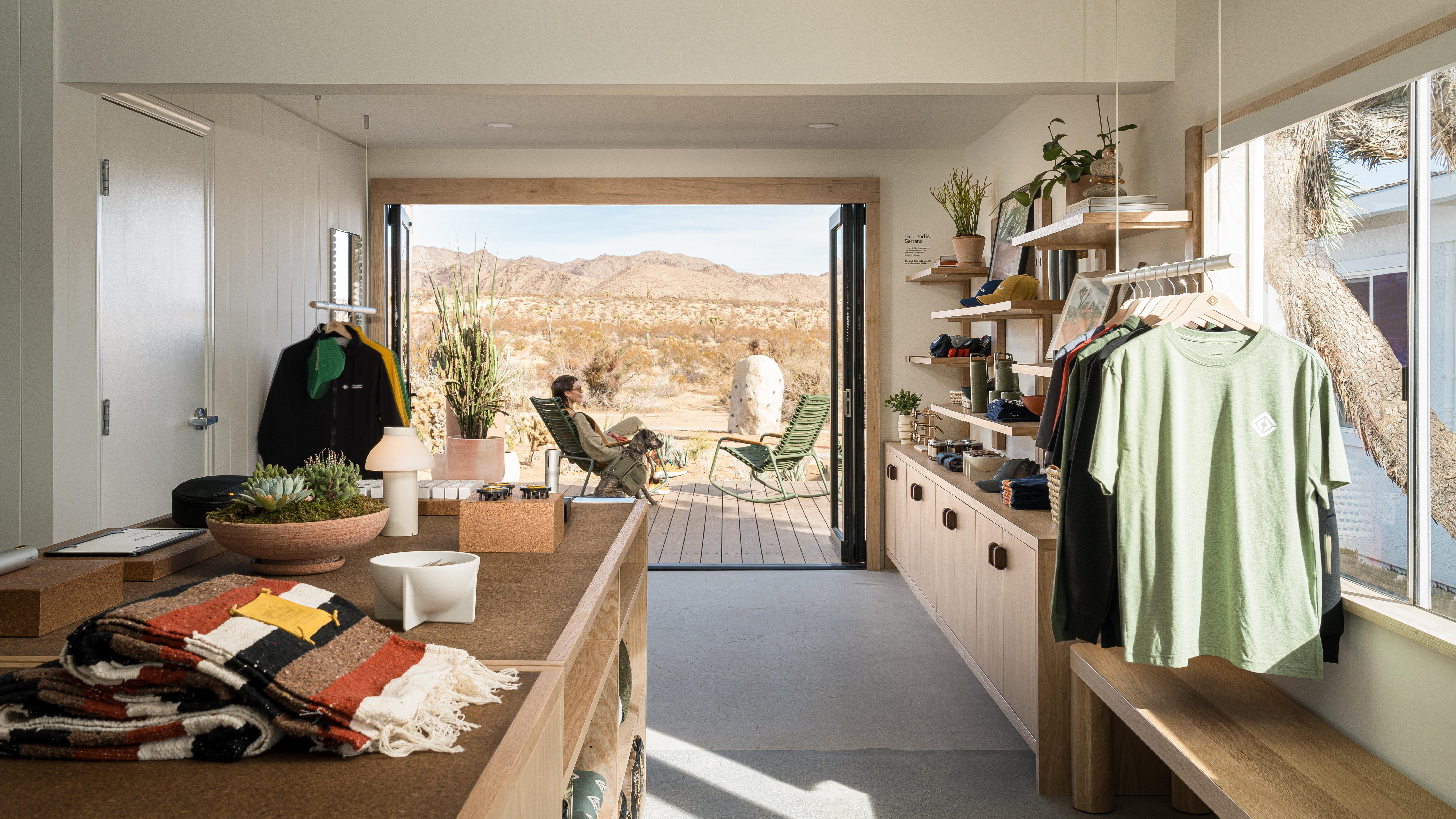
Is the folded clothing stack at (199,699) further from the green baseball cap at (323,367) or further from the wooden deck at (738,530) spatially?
the wooden deck at (738,530)

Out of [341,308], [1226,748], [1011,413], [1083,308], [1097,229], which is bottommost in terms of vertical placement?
[1226,748]

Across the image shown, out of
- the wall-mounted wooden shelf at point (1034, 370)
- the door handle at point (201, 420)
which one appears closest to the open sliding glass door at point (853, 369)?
the wall-mounted wooden shelf at point (1034, 370)

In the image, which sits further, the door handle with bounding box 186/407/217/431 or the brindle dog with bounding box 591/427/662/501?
the brindle dog with bounding box 591/427/662/501

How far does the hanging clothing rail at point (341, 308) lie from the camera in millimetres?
4176

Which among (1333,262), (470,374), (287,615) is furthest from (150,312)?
(1333,262)

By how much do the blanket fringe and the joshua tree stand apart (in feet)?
6.41

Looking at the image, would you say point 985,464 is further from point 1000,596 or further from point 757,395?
point 757,395

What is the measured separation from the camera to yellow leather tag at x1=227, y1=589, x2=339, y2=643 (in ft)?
3.41

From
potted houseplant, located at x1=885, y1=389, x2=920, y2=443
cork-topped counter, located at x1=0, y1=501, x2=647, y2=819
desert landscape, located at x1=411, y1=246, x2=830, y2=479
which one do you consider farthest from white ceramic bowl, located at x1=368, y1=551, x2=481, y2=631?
desert landscape, located at x1=411, y1=246, x2=830, y2=479

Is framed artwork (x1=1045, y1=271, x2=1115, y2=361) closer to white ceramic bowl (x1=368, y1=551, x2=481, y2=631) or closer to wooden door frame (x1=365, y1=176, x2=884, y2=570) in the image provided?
wooden door frame (x1=365, y1=176, x2=884, y2=570)

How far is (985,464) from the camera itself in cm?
390

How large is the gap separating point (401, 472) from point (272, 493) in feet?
1.25

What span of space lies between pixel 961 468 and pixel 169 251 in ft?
11.3

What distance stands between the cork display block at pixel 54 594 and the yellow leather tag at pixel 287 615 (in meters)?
0.39
